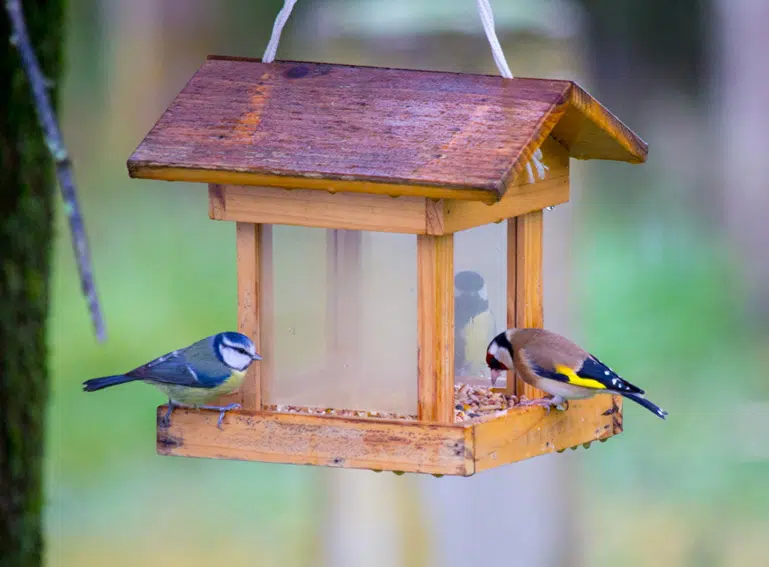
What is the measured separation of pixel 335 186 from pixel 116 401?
5150mm

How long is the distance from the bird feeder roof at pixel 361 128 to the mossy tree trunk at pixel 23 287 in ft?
1.10

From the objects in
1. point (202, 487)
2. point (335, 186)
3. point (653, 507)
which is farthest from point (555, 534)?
point (335, 186)

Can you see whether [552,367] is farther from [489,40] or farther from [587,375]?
[489,40]

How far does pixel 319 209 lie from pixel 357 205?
0.10 metres

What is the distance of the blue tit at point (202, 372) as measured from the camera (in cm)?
327

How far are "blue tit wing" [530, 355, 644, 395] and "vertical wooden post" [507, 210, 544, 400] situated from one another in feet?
0.61

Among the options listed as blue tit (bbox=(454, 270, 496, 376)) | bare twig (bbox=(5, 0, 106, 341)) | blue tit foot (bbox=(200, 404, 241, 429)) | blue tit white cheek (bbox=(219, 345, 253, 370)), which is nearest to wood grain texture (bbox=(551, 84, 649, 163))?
blue tit (bbox=(454, 270, 496, 376))

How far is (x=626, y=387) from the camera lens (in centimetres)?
356

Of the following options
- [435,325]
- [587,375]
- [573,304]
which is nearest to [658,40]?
[573,304]

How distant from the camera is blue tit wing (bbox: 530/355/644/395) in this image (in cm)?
347

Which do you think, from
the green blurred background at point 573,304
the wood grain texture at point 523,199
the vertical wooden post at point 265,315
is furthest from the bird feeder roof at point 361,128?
the green blurred background at point 573,304

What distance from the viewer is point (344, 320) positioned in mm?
3367

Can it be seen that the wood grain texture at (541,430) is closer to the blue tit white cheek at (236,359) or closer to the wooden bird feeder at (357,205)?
the wooden bird feeder at (357,205)

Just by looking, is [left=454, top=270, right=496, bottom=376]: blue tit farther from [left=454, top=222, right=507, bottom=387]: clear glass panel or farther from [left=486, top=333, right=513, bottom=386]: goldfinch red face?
[left=486, top=333, right=513, bottom=386]: goldfinch red face
